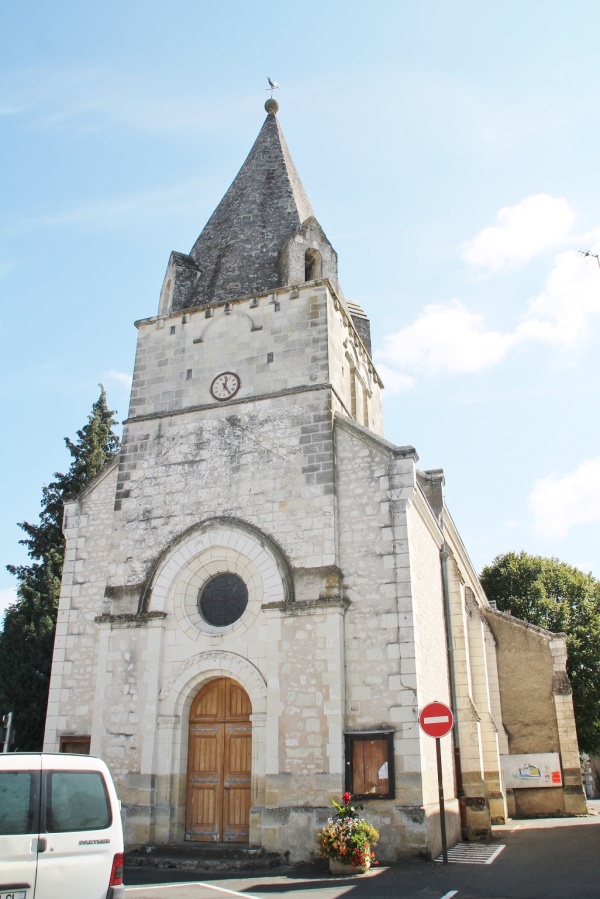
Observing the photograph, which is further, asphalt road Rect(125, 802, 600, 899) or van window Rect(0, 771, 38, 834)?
asphalt road Rect(125, 802, 600, 899)

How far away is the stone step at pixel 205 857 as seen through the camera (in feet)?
34.3

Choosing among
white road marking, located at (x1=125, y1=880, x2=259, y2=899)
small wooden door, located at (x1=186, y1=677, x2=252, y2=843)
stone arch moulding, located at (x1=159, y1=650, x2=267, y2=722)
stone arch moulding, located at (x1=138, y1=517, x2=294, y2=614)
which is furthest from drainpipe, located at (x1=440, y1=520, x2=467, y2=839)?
white road marking, located at (x1=125, y1=880, x2=259, y2=899)

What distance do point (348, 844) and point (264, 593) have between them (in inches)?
168

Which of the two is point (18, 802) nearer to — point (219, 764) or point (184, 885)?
point (184, 885)

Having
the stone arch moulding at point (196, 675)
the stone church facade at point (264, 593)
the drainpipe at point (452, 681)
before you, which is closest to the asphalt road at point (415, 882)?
the stone church facade at point (264, 593)

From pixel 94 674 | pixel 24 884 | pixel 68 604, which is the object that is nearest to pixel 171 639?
pixel 94 674

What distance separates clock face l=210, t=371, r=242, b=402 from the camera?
14.8 m

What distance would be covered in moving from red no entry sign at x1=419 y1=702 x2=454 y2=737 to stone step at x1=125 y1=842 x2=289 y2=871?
316cm

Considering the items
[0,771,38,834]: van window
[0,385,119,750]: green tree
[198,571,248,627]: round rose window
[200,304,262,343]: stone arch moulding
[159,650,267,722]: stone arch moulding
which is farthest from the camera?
[0,385,119,750]: green tree

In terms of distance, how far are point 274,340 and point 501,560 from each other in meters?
21.9

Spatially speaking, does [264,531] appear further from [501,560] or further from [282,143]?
[501,560]

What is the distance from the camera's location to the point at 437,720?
10.1 metres

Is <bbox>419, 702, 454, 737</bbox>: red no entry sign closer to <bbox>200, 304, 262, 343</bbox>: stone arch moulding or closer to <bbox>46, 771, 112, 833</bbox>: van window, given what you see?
<bbox>46, 771, 112, 833</bbox>: van window

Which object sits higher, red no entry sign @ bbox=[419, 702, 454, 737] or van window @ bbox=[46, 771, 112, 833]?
red no entry sign @ bbox=[419, 702, 454, 737]
